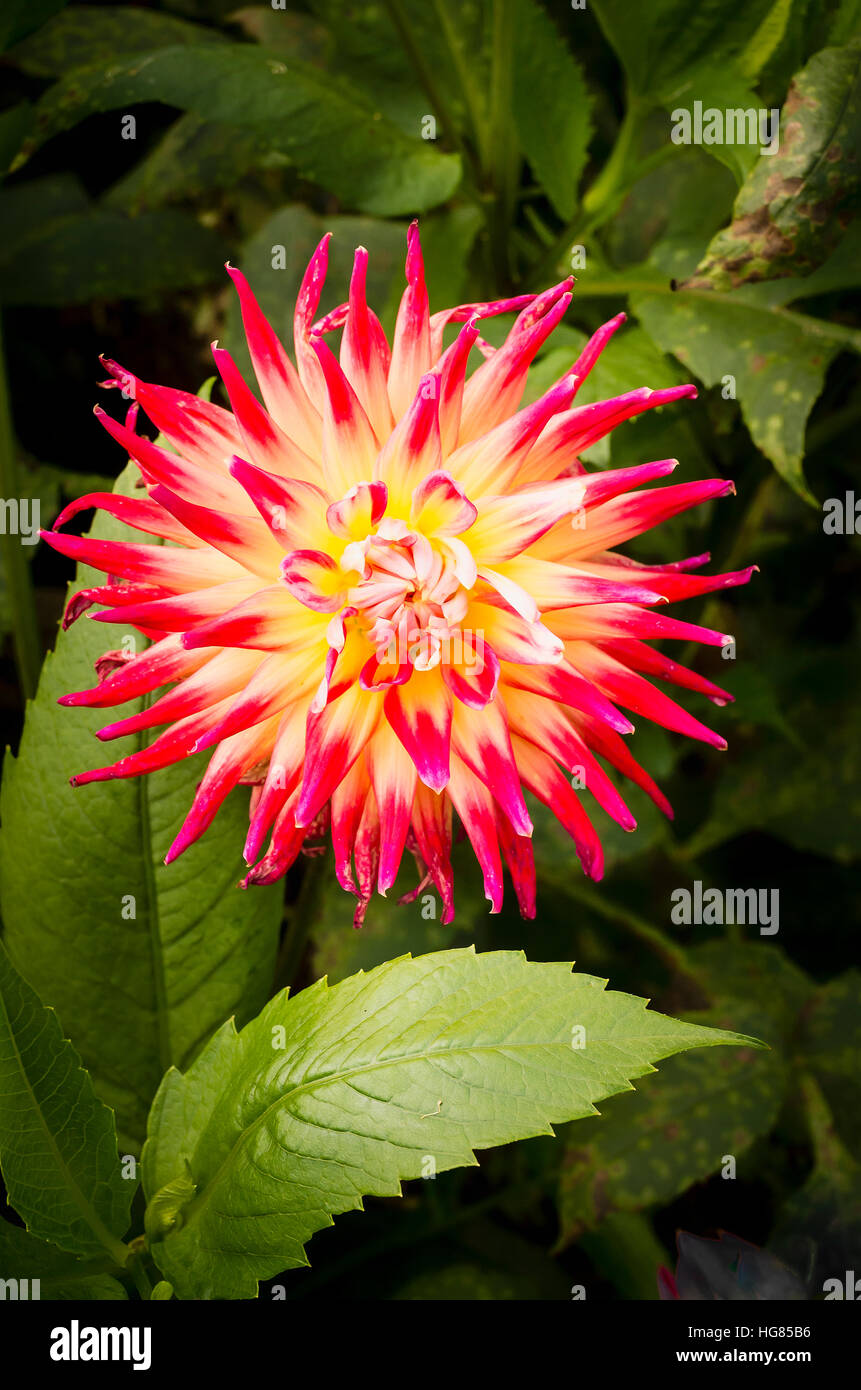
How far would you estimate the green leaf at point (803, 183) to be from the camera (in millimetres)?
827

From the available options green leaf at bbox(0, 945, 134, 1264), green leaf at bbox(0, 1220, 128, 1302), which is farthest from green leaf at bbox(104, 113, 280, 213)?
green leaf at bbox(0, 1220, 128, 1302)

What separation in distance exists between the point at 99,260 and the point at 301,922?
29.4 inches

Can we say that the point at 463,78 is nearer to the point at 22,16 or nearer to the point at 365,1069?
the point at 22,16

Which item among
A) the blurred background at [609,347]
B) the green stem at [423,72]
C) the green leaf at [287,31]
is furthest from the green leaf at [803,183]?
the green leaf at [287,31]

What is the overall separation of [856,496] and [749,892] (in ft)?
1.70

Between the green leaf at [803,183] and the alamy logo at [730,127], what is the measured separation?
3cm

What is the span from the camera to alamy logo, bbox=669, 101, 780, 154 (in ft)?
2.95

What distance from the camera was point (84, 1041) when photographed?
2.86 feet

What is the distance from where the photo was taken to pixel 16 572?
42.3 inches

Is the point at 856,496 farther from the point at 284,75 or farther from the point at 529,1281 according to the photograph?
the point at 529,1281

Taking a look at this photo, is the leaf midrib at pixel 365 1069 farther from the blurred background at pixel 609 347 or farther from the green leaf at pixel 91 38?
the green leaf at pixel 91 38

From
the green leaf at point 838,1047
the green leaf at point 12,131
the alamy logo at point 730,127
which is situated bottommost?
the green leaf at point 838,1047

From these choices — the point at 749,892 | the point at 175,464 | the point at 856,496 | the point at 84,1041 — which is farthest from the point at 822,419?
the point at 84,1041

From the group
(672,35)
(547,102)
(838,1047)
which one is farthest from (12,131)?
(838,1047)
